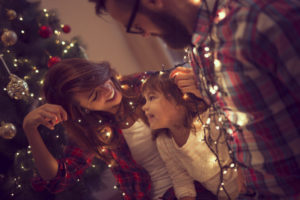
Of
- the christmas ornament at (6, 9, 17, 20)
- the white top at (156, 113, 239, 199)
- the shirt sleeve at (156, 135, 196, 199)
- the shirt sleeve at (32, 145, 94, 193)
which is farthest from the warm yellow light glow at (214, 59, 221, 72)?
the christmas ornament at (6, 9, 17, 20)

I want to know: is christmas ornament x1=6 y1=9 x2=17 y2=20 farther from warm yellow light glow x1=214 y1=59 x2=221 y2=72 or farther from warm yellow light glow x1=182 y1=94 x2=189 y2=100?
warm yellow light glow x1=214 y1=59 x2=221 y2=72

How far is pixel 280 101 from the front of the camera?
2.23 feet

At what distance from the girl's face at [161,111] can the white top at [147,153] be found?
0.23 meters

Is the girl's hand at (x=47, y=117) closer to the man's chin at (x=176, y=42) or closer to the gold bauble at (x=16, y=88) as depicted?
the gold bauble at (x=16, y=88)

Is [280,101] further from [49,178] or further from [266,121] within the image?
[49,178]

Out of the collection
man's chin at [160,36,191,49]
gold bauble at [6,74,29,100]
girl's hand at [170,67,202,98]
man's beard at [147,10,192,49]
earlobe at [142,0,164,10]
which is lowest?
gold bauble at [6,74,29,100]

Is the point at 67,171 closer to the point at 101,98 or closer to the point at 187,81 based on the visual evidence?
the point at 101,98

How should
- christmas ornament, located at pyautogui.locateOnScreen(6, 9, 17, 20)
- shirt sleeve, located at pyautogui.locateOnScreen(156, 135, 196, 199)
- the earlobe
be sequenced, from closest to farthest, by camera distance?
the earlobe
shirt sleeve, located at pyautogui.locateOnScreen(156, 135, 196, 199)
christmas ornament, located at pyautogui.locateOnScreen(6, 9, 17, 20)

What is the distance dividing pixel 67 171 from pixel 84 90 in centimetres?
44

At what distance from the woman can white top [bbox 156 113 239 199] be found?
15cm

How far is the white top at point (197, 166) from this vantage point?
1175 millimetres

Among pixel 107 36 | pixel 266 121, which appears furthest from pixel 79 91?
pixel 107 36

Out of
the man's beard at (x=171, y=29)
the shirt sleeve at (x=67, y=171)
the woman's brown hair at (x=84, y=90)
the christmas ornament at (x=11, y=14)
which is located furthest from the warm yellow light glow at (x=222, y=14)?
the christmas ornament at (x=11, y=14)

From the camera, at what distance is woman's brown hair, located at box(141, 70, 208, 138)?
1.19 m
